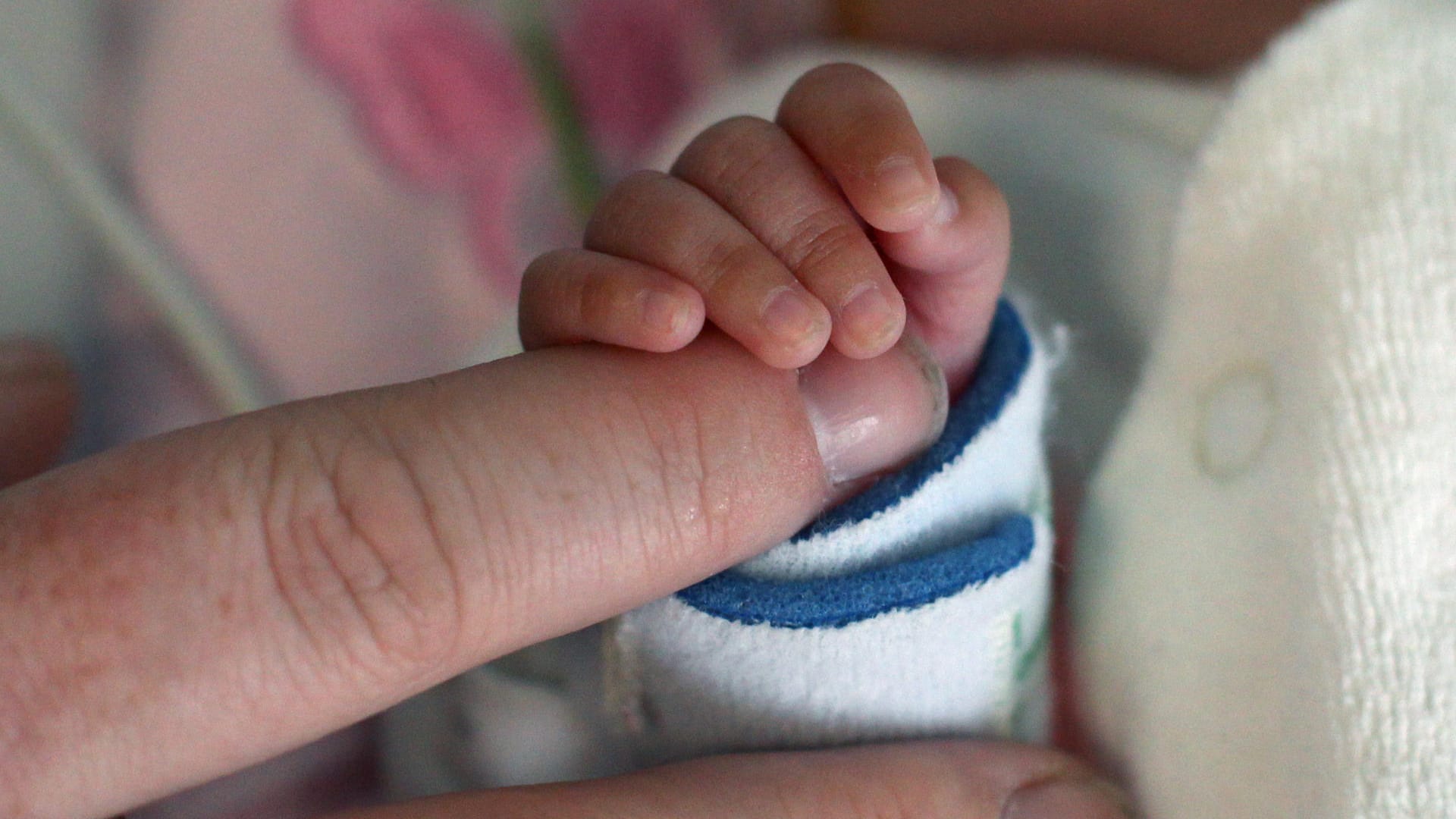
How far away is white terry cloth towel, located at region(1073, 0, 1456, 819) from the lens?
0.46m

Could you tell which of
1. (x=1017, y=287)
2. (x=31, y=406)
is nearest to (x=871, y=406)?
(x=1017, y=287)

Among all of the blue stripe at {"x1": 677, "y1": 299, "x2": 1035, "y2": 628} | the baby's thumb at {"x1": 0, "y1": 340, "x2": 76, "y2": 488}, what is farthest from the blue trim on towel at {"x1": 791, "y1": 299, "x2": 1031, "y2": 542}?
the baby's thumb at {"x1": 0, "y1": 340, "x2": 76, "y2": 488}

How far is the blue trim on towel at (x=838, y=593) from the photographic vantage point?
17.7 inches

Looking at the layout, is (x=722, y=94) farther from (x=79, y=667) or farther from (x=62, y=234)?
(x=79, y=667)

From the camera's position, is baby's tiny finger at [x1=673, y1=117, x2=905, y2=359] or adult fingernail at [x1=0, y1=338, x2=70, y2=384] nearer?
baby's tiny finger at [x1=673, y1=117, x2=905, y2=359]

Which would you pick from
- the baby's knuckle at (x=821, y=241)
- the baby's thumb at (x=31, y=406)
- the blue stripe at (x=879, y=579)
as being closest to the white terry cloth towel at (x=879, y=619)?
the blue stripe at (x=879, y=579)

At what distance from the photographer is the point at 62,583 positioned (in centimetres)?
36

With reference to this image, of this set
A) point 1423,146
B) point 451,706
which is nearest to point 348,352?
point 451,706

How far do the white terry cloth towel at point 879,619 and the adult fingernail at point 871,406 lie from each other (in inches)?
0.6

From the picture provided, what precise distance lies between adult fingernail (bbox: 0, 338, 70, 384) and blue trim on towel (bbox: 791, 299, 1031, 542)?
41 cm

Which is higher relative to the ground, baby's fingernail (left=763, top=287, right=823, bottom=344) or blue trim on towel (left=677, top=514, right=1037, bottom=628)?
baby's fingernail (left=763, top=287, right=823, bottom=344)

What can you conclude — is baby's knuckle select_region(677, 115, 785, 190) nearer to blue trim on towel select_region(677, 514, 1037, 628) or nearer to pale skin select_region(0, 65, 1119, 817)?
pale skin select_region(0, 65, 1119, 817)

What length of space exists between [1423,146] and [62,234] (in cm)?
73

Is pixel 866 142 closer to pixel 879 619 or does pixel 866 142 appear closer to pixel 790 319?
pixel 790 319
